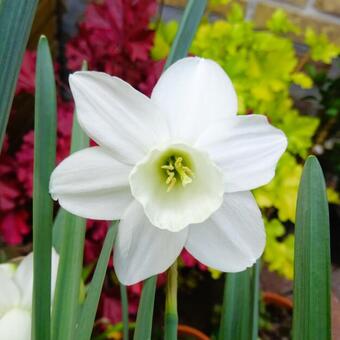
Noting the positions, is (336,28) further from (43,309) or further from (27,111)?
(43,309)

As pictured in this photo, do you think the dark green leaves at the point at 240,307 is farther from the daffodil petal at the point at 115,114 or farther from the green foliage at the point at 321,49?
the green foliage at the point at 321,49

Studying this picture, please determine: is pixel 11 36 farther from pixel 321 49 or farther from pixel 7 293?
pixel 321 49

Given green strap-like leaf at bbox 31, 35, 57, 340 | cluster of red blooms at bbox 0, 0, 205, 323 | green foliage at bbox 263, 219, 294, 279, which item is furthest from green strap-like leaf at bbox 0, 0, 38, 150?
green foliage at bbox 263, 219, 294, 279

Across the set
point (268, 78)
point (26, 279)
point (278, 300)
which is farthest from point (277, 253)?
point (26, 279)

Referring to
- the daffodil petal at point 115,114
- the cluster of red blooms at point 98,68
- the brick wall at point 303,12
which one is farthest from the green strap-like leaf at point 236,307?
the brick wall at point 303,12

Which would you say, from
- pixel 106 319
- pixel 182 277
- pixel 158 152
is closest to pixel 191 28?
pixel 158 152

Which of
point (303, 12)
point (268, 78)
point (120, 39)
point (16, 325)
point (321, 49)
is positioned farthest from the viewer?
point (303, 12)

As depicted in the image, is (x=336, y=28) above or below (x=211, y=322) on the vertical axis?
above
